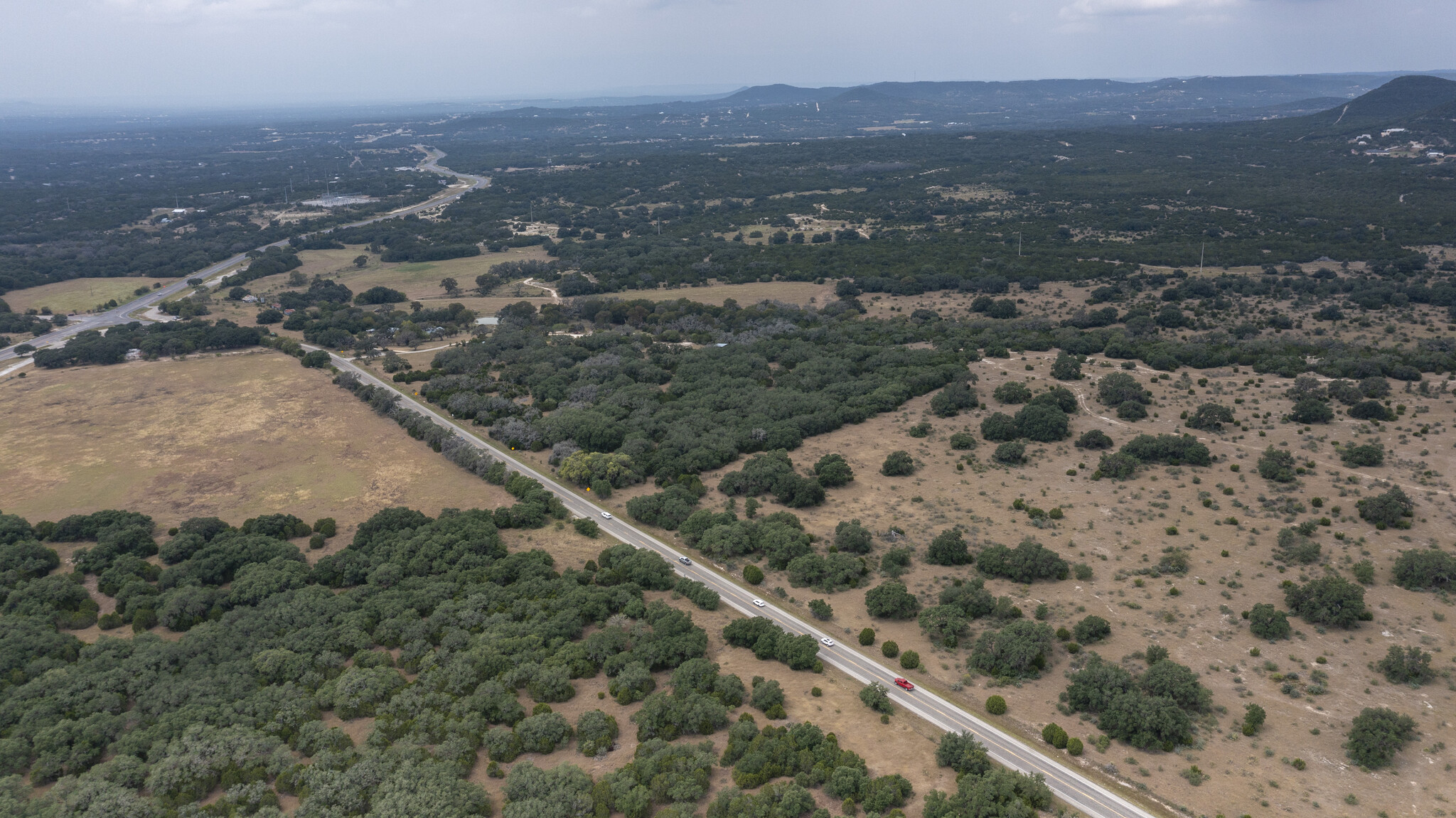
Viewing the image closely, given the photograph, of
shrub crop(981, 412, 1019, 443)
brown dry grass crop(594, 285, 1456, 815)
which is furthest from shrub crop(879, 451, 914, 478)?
shrub crop(981, 412, 1019, 443)

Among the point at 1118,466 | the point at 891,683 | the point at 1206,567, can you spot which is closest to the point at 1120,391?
the point at 1118,466

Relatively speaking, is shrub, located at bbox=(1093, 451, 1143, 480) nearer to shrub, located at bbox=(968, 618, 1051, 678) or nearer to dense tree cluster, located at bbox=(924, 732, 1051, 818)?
shrub, located at bbox=(968, 618, 1051, 678)

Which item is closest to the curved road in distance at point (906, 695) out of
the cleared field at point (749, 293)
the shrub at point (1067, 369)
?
the shrub at point (1067, 369)

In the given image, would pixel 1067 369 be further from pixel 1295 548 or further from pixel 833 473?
pixel 1295 548

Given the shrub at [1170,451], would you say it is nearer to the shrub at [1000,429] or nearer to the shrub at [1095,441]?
the shrub at [1095,441]

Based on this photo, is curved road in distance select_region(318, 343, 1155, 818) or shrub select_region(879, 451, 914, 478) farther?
shrub select_region(879, 451, 914, 478)

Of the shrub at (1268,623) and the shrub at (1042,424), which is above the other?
the shrub at (1042,424)
